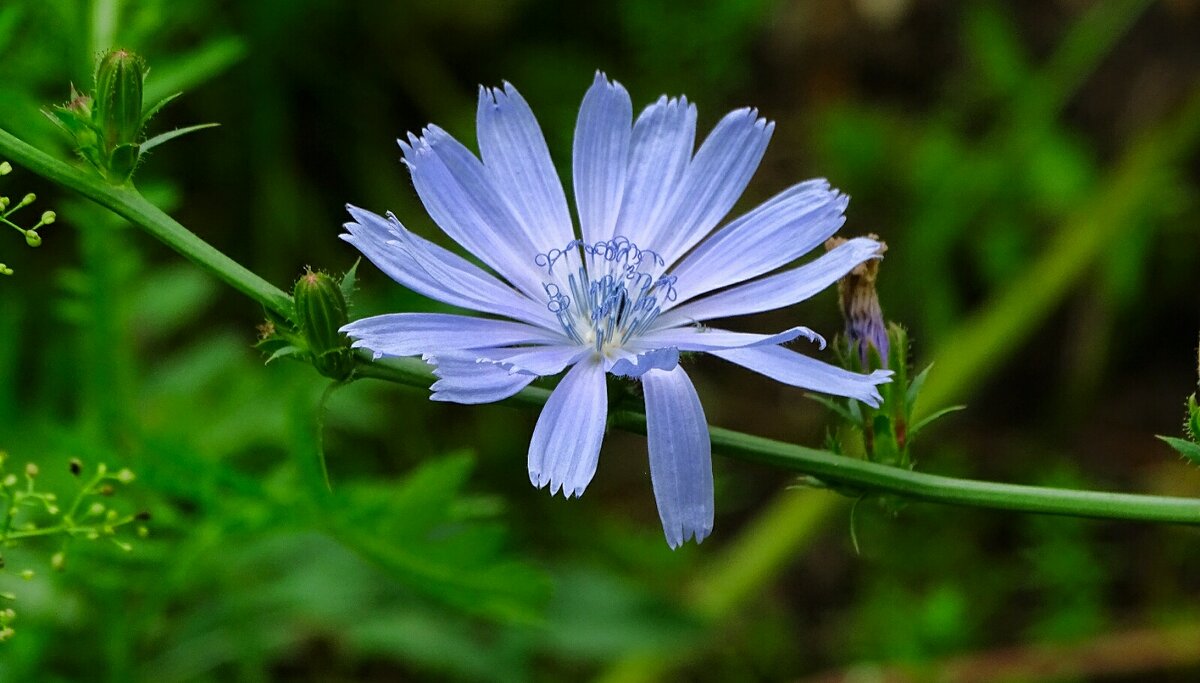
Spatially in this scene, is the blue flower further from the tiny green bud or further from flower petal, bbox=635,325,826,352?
the tiny green bud

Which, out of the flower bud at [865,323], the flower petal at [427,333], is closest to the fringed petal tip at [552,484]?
the flower petal at [427,333]

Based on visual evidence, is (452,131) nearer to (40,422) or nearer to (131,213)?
(40,422)

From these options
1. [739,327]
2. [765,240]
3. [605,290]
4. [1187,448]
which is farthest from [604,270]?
[739,327]

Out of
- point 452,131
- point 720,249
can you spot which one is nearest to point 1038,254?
A: point 452,131

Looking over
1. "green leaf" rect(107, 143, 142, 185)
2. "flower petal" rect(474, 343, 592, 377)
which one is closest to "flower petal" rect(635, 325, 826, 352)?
"flower petal" rect(474, 343, 592, 377)

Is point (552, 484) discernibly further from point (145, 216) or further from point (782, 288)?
point (145, 216)

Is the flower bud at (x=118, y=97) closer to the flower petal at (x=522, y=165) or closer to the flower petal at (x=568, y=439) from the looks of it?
the flower petal at (x=522, y=165)
